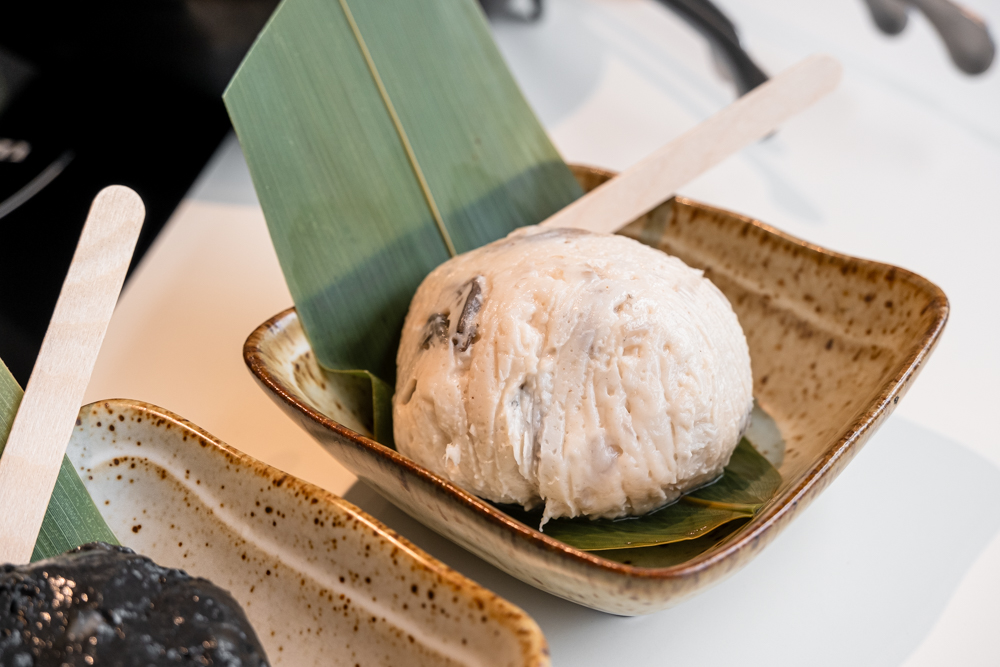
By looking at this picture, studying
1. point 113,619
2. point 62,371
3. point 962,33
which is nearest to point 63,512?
point 62,371

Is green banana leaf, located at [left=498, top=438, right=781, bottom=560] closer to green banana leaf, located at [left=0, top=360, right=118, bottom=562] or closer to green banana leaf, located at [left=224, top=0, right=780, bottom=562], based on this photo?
green banana leaf, located at [left=224, top=0, right=780, bottom=562]

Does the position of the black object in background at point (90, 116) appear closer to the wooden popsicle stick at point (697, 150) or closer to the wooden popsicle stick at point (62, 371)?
the wooden popsicle stick at point (62, 371)

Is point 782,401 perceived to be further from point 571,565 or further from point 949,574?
point 571,565

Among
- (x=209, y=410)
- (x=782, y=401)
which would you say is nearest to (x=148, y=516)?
(x=209, y=410)

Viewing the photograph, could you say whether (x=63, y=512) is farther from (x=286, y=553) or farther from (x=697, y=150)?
(x=697, y=150)

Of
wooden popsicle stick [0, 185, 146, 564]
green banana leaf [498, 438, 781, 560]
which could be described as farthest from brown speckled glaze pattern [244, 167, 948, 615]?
wooden popsicle stick [0, 185, 146, 564]
